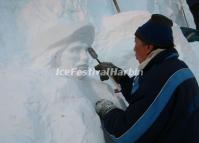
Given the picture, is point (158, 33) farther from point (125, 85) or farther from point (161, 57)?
point (125, 85)

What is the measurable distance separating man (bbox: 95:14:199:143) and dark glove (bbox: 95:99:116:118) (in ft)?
0.30

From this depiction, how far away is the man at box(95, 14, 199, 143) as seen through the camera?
1.69 m

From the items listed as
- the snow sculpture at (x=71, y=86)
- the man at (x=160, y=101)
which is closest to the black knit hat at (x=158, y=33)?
the man at (x=160, y=101)

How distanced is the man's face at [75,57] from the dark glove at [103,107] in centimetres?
28

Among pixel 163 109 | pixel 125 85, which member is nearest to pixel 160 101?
pixel 163 109

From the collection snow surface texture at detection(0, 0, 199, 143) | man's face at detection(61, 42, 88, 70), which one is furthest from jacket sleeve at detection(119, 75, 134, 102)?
man's face at detection(61, 42, 88, 70)

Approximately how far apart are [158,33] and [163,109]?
1.25 ft

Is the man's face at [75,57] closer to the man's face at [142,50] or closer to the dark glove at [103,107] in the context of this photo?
the dark glove at [103,107]

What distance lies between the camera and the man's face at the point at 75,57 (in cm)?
218

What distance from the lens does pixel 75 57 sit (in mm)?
2207

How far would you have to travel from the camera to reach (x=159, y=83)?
5.59 ft

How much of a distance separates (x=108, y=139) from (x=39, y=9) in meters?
2.98

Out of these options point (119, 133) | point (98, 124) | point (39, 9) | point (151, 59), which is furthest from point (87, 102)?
point (39, 9)

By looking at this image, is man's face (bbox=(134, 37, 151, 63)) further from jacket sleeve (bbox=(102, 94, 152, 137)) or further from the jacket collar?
jacket sleeve (bbox=(102, 94, 152, 137))
